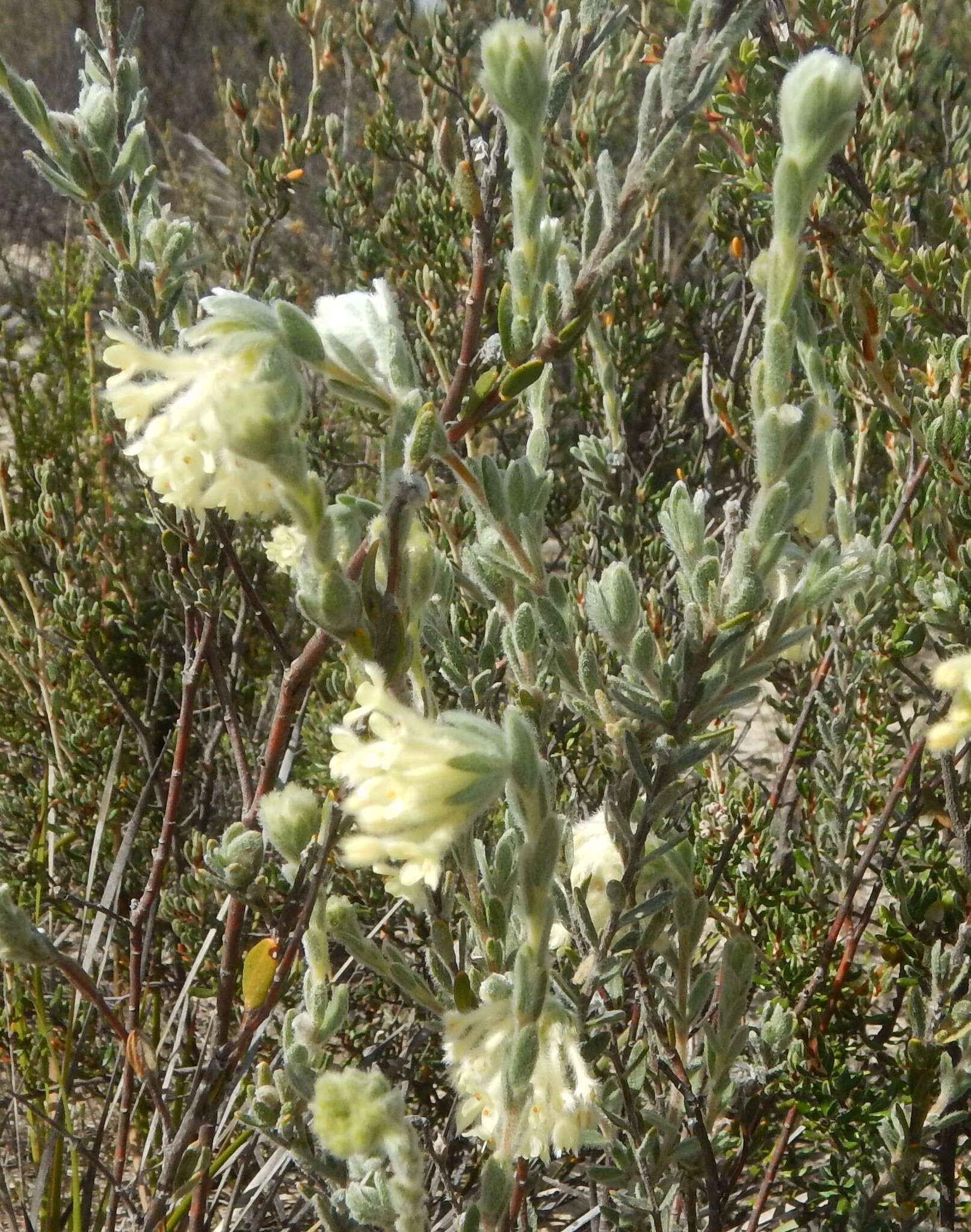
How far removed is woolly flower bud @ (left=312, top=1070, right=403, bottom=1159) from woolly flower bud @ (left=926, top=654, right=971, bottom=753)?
1.57 ft

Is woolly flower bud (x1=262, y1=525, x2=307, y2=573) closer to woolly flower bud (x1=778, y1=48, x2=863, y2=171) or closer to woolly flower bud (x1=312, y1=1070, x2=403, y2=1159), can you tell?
woolly flower bud (x1=312, y1=1070, x2=403, y2=1159)

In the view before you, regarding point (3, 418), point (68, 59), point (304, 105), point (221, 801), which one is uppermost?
point (68, 59)

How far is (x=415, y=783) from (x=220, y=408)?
0.98 feet

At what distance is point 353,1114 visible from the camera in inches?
30.3

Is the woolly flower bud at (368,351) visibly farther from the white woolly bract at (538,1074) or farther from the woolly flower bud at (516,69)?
the white woolly bract at (538,1074)

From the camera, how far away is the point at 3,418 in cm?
536

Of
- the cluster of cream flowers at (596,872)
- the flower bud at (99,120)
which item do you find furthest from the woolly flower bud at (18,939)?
the flower bud at (99,120)

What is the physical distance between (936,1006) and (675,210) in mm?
4712

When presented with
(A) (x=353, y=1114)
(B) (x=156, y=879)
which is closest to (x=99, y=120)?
(B) (x=156, y=879)

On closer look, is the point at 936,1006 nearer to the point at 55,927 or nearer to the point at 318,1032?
the point at 318,1032

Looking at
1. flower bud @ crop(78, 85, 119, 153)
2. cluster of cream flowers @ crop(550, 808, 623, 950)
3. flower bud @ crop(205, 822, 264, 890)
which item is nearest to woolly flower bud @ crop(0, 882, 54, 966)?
flower bud @ crop(205, 822, 264, 890)

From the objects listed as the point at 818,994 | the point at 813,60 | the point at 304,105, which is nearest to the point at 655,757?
the point at 813,60

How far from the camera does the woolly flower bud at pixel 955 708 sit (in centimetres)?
79

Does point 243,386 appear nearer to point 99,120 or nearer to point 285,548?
point 285,548
